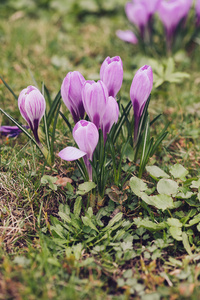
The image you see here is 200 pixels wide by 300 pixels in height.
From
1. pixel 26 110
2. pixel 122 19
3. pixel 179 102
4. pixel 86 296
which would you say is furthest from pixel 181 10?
pixel 86 296

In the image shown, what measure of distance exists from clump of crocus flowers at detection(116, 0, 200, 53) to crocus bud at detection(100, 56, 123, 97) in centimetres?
146

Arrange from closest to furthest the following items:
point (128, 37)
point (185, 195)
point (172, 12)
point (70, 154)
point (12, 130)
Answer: point (70, 154) < point (185, 195) < point (12, 130) < point (172, 12) < point (128, 37)

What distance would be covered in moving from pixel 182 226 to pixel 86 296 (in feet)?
2.03

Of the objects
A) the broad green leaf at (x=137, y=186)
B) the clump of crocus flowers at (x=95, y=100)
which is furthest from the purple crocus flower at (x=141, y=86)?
the broad green leaf at (x=137, y=186)

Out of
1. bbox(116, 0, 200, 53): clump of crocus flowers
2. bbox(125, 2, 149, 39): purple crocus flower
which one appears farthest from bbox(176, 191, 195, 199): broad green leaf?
bbox(125, 2, 149, 39): purple crocus flower

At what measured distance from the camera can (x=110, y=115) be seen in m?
1.50

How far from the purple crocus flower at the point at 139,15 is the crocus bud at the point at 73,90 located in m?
1.63

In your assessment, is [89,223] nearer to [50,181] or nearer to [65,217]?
[65,217]

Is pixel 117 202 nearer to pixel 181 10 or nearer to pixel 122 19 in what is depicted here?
pixel 181 10

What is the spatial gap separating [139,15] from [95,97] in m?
1.78

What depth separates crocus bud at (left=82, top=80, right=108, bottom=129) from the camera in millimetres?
1386

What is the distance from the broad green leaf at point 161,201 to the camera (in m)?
1.57

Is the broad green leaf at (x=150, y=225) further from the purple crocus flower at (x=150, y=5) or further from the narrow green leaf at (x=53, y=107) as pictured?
the purple crocus flower at (x=150, y=5)

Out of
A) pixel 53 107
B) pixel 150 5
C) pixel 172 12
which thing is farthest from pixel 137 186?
pixel 150 5
